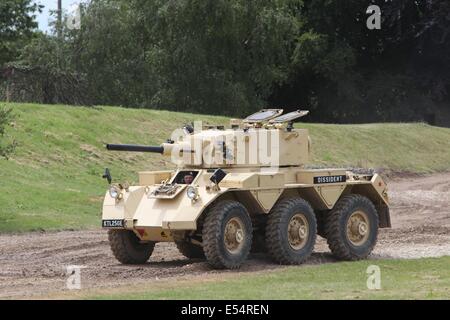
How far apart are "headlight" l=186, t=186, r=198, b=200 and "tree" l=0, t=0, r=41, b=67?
33.1m

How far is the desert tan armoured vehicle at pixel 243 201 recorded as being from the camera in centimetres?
1798

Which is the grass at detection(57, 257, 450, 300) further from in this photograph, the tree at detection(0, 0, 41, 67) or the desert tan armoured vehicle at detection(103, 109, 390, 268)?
the tree at detection(0, 0, 41, 67)

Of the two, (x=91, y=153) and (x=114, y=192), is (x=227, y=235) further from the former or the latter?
(x=91, y=153)

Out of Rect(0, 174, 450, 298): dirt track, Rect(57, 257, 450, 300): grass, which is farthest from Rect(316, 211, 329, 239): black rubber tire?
Rect(57, 257, 450, 300): grass

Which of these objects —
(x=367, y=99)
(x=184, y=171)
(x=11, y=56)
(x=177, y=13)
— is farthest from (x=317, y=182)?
(x=11, y=56)

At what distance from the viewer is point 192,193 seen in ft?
58.6

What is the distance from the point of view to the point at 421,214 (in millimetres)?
29781

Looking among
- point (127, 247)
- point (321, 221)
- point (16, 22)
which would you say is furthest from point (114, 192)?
point (16, 22)

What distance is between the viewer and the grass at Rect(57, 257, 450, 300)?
14555mm

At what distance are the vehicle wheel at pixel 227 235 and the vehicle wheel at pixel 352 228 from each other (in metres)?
2.10

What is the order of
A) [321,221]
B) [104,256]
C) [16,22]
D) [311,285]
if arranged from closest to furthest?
[311,285], [321,221], [104,256], [16,22]

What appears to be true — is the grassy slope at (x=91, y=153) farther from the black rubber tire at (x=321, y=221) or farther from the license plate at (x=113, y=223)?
the black rubber tire at (x=321, y=221)

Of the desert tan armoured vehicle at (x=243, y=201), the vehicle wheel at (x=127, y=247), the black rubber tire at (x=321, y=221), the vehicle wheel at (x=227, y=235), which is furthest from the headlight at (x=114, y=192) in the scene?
the black rubber tire at (x=321, y=221)

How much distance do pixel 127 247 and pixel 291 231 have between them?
2.87 metres
